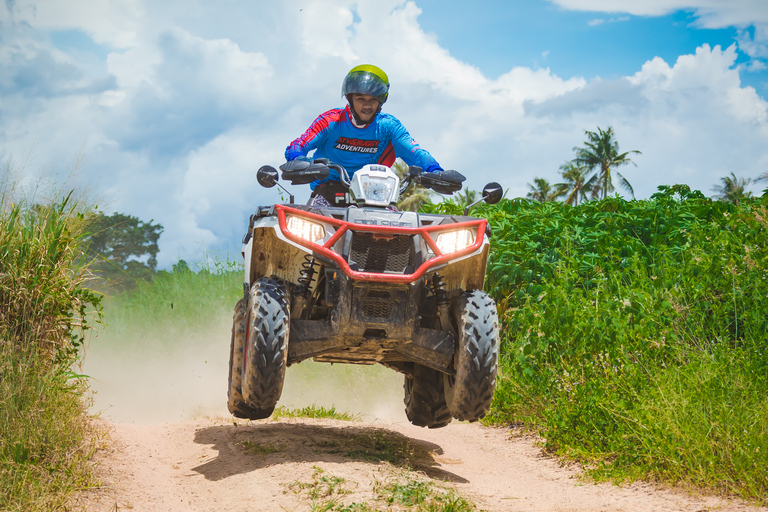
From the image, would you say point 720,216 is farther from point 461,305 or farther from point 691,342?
point 461,305

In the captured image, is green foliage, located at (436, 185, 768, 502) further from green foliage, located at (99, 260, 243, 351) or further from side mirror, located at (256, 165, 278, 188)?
green foliage, located at (99, 260, 243, 351)

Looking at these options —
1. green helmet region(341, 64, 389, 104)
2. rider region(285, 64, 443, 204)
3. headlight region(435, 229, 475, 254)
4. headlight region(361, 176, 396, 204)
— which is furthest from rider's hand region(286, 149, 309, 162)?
headlight region(435, 229, 475, 254)

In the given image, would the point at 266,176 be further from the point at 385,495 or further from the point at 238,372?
the point at 385,495

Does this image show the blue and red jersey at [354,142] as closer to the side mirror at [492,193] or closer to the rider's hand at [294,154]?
the rider's hand at [294,154]

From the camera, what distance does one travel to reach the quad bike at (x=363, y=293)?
15.4 feet

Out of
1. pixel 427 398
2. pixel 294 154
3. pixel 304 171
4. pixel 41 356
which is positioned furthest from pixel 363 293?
pixel 41 356

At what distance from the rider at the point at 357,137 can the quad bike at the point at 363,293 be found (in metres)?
0.62

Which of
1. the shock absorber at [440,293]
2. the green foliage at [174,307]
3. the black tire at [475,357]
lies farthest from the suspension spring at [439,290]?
the green foliage at [174,307]

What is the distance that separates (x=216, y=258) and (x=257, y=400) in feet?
33.5

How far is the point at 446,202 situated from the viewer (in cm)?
1140

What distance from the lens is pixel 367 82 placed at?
5816mm

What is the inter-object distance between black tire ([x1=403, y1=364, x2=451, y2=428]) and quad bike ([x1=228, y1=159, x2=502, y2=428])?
998 mm

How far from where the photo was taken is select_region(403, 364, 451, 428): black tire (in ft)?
20.9

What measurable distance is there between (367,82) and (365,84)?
0.02 meters
